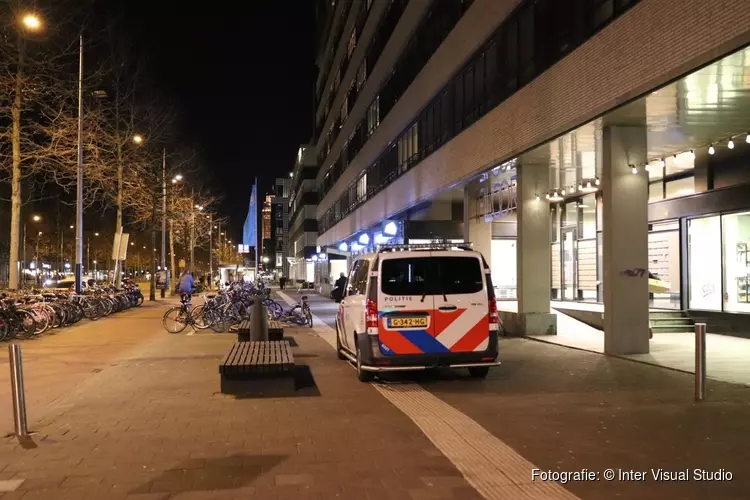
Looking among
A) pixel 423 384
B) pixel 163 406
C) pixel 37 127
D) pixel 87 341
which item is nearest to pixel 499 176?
pixel 423 384

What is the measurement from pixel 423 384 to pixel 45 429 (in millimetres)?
5086

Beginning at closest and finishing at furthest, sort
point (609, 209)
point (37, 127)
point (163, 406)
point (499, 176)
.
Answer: point (163, 406), point (609, 209), point (499, 176), point (37, 127)

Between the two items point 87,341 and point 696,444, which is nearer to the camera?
point 696,444

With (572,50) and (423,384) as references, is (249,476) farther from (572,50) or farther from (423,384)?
(572,50)

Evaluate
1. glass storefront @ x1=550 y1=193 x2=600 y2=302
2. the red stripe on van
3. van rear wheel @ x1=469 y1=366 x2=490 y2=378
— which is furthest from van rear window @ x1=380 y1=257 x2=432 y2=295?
glass storefront @ x1=550 y1=193 x2=600 y2=302

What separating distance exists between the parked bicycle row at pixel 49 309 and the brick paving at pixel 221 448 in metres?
7.39

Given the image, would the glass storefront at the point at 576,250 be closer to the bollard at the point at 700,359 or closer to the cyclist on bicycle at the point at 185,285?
the cyclist on bicycle at the point at 185,285

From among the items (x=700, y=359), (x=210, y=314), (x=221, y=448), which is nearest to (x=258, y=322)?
(x=210, y=314)

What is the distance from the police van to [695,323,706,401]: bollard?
271 centimetres

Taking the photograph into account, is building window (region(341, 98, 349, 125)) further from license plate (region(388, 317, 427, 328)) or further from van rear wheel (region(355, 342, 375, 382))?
license plate (region(388, 317, 427, 328))

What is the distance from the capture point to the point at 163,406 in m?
8.59

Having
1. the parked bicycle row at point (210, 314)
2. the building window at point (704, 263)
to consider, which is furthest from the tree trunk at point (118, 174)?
the building window at point (704, 263)

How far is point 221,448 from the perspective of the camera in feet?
21.5

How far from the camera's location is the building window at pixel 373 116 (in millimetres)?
33031
